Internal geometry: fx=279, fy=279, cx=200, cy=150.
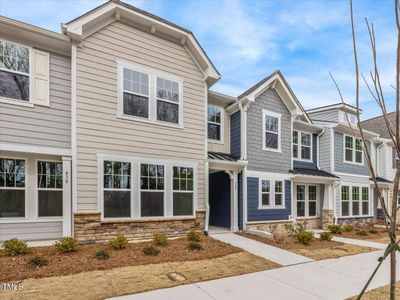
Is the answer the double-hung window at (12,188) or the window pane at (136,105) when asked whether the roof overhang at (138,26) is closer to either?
the window pane at (136,105)

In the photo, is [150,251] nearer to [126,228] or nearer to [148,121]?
[126,228]

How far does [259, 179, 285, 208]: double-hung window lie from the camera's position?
12.7m

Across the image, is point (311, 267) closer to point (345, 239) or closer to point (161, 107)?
point (345, 239)

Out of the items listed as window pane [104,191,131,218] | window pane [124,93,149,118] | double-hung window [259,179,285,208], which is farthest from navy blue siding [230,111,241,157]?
window pane [104,191,131,218]

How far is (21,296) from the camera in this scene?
4.80 m

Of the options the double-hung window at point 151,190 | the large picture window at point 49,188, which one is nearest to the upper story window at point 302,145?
the double-hung window at point 151,190

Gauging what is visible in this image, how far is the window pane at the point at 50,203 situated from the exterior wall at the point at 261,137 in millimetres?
7606

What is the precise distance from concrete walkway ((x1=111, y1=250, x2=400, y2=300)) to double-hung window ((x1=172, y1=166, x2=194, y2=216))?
13.5 ft

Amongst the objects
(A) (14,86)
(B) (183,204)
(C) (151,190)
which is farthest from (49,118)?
(B) (183,204)

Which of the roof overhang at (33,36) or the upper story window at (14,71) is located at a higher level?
the roof overhang at (33,36)

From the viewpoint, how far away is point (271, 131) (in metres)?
13.4

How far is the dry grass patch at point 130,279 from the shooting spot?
197 inches

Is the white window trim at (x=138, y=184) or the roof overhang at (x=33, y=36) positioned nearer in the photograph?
the roof overhang at (x=33, y=36)

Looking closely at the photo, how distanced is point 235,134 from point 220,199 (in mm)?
3160
